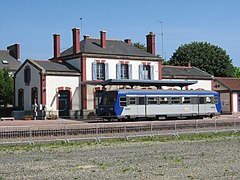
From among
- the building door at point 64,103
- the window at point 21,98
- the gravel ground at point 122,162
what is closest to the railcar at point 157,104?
the building door at point 64,103

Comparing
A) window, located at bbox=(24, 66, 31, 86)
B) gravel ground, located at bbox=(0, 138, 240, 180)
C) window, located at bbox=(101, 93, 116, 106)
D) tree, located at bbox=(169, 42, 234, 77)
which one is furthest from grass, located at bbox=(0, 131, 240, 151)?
tree, located at bbox=(169, 42, 234, 77)

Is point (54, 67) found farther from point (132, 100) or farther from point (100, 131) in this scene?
point (100, 131)

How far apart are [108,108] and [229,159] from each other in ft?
74.4

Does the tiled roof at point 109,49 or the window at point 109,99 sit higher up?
the tiled roof at point 109,49

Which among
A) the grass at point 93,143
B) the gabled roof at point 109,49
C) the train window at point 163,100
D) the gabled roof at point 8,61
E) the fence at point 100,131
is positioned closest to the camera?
the grass at point 93,143

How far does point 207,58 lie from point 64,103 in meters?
38.2

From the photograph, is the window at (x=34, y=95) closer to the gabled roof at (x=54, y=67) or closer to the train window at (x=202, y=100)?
the gabled roof at (x=54, y=67)

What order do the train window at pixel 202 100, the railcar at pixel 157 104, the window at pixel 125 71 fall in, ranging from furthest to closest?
1. the window at pixel 125 71
2. the train window at pixel 202 100
3. the railcar at pixel 157 104

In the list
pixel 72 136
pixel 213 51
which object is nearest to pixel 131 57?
pixel 72 136

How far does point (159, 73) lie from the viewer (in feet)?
167

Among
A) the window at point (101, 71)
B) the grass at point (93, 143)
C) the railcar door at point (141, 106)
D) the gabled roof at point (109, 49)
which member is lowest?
the grass at point (93, 143)

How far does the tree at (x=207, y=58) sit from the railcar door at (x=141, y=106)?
130 ft

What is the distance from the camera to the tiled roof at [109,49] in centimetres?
4742

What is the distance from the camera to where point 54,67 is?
45.6 meters
